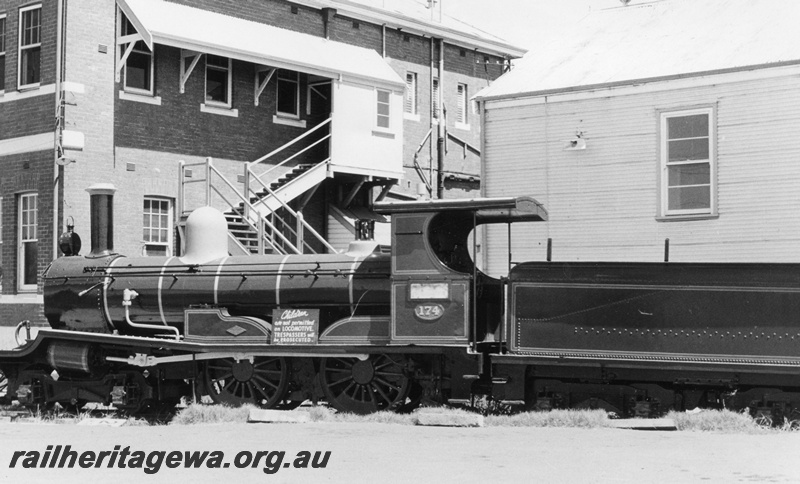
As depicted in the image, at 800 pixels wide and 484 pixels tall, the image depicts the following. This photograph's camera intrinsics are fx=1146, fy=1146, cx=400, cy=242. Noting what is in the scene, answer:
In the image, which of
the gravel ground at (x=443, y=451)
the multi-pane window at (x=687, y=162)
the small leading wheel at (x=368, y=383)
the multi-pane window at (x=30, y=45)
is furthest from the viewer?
the multi-pane window at (x=30, y=45)

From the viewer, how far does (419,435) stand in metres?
10.9

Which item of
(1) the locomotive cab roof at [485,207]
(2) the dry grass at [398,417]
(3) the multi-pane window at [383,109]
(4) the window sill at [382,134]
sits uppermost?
(3) the multi-pane window at [383,109]

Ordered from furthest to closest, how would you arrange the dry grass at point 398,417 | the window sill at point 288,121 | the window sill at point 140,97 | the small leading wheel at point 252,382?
the window sill at point 288,121, the window sill at point 140,97, the small leading wheel at point 252,382, the dry grass at point 398,417

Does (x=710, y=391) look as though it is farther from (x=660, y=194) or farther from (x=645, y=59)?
(x=645, y=59)

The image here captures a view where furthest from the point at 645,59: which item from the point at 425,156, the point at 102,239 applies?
the point at 425,156

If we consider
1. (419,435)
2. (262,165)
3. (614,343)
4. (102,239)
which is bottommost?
(419,435)

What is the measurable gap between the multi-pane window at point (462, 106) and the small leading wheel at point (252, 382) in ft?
59.4

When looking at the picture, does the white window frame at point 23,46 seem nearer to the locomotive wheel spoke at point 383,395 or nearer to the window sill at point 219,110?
the window sill at point 219,110

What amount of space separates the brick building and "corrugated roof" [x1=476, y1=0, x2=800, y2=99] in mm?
5472

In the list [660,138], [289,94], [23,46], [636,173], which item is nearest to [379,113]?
[289,94]

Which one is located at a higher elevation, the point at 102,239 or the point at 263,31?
the point at 263,31

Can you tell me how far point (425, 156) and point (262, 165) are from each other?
6.45 meters

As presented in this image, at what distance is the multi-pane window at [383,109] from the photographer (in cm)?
2622

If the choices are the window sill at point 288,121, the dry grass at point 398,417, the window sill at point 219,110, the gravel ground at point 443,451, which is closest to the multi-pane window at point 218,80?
the window sill at point 219,110
